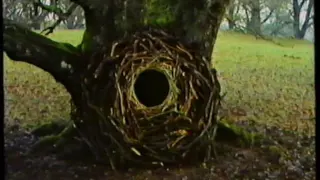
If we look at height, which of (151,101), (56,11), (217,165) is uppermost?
(56,11)

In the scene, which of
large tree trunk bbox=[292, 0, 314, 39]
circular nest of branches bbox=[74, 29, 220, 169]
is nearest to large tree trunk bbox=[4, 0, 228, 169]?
circular nest of branches bbox=[74, 29, 220, 169]

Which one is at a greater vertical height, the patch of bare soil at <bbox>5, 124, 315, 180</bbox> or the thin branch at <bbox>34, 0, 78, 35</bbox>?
the thin branch at <bbox>34, 0, 78, 35</bbox>

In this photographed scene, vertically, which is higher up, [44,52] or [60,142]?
[44,52]

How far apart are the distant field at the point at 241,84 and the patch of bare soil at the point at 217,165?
0.18 ft

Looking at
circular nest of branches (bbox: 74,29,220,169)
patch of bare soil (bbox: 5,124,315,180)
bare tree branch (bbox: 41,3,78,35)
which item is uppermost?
bare tree branch (bbox: 41,3,78,35)

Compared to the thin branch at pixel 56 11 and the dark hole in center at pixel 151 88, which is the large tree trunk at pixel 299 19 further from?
the thin branch at pixel 56 11

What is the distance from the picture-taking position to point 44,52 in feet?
4.46

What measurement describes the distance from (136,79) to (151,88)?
5cm

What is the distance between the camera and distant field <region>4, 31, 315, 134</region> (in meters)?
1.35

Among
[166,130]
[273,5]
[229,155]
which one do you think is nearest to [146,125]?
[166,130]

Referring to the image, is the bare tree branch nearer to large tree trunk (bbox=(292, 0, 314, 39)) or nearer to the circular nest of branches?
the circular nest of branches

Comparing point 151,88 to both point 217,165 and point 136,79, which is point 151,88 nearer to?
point 136,79

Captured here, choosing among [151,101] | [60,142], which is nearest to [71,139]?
[60,142]

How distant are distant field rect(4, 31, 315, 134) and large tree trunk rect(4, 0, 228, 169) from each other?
3cm
